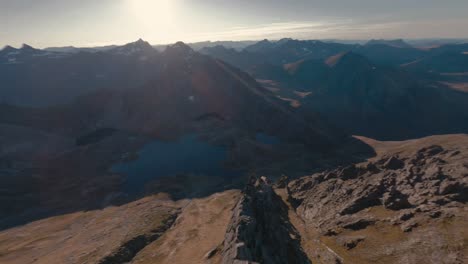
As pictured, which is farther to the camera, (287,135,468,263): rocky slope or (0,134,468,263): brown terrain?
(0,134,468,263): brown terrain

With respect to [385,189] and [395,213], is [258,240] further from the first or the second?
[385,189]

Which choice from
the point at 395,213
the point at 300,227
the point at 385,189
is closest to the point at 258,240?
the point at 300,227

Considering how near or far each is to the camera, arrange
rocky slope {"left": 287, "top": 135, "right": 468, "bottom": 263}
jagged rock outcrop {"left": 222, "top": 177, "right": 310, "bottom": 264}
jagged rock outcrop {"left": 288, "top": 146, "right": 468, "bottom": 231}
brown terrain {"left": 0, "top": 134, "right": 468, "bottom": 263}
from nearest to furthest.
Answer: jagged rock outcrop {"left": 222, "top": 177, "right": 310, "bottom": 264}
rocky slope {"left": 287, "top": 135, "right": 468, "bottom": 263}
brown terrain {"left": 0, "top": 134, "right": 468, "bottom": 263}
jagged rock outcrop {"left": 288, "top": 146, "right": 468, "bottom": 231}

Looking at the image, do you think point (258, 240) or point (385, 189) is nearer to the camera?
point (258, 240)

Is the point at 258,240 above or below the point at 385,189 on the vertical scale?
above

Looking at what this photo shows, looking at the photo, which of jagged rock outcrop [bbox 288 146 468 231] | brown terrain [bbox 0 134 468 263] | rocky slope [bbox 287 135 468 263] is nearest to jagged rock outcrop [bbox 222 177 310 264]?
brown terrain [bbox 0 134 468 263]

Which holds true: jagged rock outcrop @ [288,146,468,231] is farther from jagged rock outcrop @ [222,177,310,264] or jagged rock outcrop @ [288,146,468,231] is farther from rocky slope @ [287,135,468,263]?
jagged rock outcrop @ [222,177,310,264]

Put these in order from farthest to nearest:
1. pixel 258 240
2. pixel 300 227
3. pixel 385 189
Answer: pixel 385 189 → pixel 300 227 → pixel 258 240

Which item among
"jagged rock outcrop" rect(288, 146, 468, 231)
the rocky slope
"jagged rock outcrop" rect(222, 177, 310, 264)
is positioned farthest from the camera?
"jagged rock outcrop" rect(288, 146, 468, 231)

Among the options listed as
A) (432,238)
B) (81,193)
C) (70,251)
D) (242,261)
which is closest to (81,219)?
(81,193)

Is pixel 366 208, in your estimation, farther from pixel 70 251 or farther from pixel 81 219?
pixel 81 219
